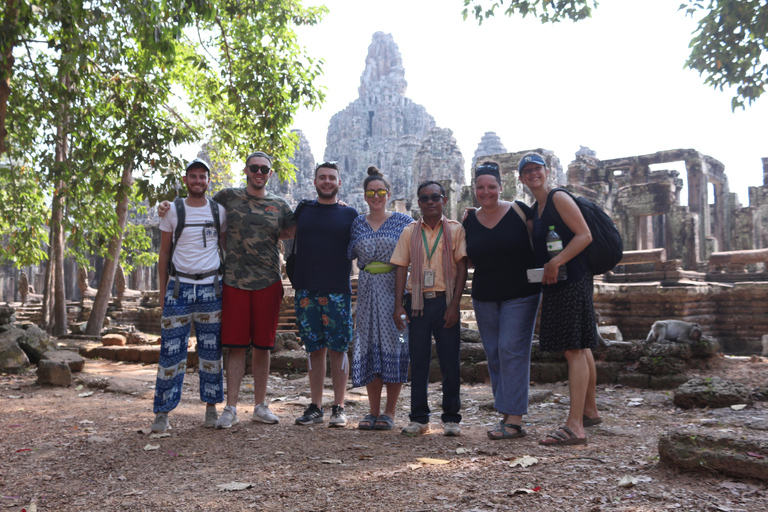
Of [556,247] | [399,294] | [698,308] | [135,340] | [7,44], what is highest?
[7,44]

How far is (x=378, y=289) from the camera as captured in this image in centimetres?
392

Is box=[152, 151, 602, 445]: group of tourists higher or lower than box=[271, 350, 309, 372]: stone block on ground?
higher

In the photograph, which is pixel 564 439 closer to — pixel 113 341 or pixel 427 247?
pixel 427 247

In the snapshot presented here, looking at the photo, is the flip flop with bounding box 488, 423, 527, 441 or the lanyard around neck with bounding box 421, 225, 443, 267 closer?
the flip flop with bounding box 488, 423, 527, 441

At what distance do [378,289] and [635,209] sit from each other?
72.1ft

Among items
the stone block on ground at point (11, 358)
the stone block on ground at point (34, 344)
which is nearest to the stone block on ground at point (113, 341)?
the stone block on ground at point (34, 344)

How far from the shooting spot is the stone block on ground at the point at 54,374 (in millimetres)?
6242

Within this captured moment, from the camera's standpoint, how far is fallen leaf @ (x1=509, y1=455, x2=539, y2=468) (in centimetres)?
287

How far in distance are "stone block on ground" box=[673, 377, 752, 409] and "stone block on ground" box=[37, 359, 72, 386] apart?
6282 millimetres

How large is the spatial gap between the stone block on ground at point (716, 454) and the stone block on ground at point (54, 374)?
20.2 feet

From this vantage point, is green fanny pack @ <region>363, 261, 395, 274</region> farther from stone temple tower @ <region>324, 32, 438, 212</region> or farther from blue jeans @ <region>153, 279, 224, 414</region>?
stone temple tower @ <region>324, 32, 438, 212</region>

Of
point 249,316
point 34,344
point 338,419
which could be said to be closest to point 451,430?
point 338,419

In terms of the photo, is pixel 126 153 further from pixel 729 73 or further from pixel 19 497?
pixel 729 73

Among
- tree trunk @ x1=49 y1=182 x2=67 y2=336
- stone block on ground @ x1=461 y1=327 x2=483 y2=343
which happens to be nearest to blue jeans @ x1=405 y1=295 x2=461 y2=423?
stone block on ground @ x1=461 y1=327 x2=483 y2=343
